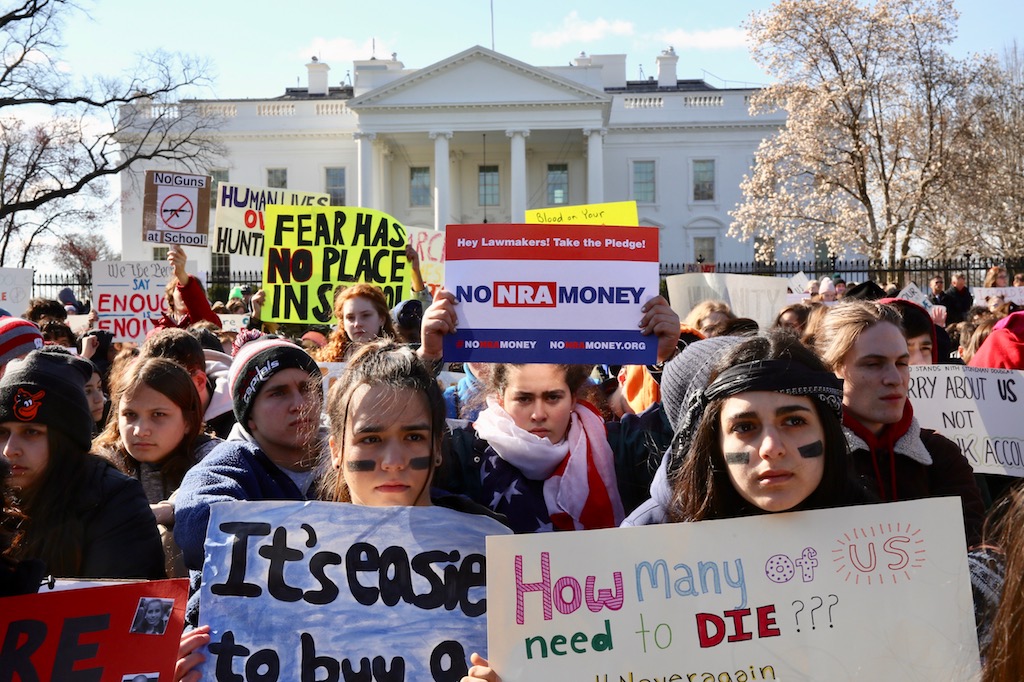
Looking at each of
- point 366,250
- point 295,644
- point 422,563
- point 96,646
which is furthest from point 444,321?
point 366,250

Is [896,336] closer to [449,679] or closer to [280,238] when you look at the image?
[449,679]

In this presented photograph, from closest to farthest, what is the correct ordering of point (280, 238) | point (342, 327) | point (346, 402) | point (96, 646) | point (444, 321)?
point (96, 646) → point (346, 402) → point (444, 321) → point (342, 327) → point (280, 238)

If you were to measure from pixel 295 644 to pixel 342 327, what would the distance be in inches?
143

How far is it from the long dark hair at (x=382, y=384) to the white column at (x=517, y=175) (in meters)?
44.4

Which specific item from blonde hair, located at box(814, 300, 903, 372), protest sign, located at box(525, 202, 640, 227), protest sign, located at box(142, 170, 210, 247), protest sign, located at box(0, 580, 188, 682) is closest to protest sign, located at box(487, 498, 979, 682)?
protest sign, located at box(0, 580, 188, 682)

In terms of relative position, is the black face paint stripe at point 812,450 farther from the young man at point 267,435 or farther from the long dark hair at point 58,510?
the long dark hair at point 58,510

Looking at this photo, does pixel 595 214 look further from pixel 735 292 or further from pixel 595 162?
pixel 595 162

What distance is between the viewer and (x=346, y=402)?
2.68 metres

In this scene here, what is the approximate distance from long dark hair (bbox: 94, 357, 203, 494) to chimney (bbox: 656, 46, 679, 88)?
2195 inches

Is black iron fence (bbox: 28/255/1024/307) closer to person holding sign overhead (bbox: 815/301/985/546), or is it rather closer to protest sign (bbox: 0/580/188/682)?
person holding sign overhead (bbox: 815/301/985/546)

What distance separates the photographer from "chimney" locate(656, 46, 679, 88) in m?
56.8

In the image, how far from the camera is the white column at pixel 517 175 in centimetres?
4734

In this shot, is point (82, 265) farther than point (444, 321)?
Yes

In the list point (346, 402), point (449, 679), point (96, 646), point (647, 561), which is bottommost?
point (449, 679)
